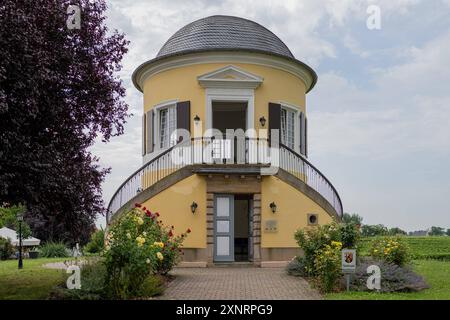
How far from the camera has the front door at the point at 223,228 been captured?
1855 cm

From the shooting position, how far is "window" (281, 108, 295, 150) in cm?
2088

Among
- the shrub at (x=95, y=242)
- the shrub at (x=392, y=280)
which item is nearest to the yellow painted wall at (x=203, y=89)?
the shrub at (x=95, y=242)

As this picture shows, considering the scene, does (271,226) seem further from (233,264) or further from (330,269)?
(330,269)

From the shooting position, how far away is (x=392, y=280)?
12.5m

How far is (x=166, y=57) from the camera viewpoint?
20.4 meters

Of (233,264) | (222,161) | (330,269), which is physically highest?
(222,161)

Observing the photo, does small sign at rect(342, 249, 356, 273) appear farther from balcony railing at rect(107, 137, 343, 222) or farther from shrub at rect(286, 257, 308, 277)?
balcony railing at rect(107, 137, 343, 222)

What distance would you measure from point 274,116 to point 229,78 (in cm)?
203

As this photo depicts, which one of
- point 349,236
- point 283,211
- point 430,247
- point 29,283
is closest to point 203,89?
point 283,211

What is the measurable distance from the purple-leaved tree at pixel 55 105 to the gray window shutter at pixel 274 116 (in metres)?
6.91

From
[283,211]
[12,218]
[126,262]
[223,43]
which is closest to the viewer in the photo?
[126,262]

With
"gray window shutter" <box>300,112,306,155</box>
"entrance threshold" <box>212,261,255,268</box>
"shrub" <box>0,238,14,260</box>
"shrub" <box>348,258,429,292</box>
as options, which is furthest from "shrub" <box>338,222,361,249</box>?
"shrub" <box>0,238,14,260</box>
